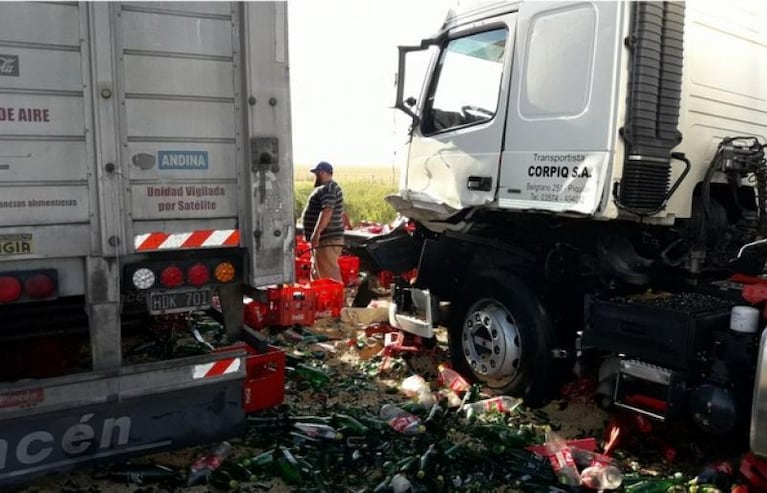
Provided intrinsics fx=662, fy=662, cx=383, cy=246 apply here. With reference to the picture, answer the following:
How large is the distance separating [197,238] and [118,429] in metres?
1.08

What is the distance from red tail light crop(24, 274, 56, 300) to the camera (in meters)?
3.24

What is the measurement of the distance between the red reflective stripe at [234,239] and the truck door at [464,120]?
207cm

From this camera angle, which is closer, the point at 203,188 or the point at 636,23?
the point at 203,188

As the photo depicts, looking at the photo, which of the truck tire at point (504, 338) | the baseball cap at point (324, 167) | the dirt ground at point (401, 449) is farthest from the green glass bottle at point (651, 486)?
the baseball cap at point (324, 167)

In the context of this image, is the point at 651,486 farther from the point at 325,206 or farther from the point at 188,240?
the point at 325,206

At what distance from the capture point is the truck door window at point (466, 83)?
199 inches

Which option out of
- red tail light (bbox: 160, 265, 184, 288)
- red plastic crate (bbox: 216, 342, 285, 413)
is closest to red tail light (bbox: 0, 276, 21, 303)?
red tail light (bbox: 160, 265, 184, 288)

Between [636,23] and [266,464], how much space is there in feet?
11.4

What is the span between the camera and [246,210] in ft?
12.2

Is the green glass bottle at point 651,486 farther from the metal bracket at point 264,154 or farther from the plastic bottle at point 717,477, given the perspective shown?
the metal bracket at point 264,154

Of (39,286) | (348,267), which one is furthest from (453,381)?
(348,267)

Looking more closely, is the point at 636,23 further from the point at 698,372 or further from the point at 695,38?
the point at 698,372

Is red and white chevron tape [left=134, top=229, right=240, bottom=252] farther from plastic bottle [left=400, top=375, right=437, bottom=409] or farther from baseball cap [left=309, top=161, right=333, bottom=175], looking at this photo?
baseball cap [left=309, top=161, right=333, bottom=175]

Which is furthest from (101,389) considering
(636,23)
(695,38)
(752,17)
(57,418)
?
(752,17)
